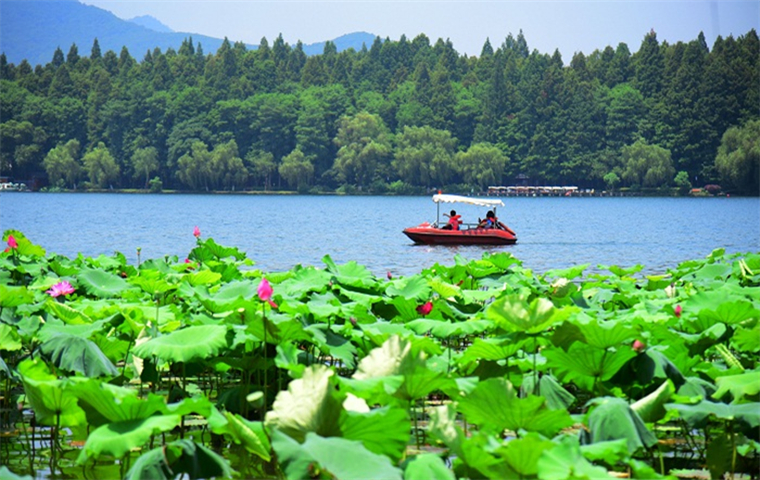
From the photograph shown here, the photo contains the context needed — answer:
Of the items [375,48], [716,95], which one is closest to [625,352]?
[716,95]

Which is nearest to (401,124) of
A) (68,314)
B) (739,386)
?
(68,314)

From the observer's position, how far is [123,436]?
2.89 meters

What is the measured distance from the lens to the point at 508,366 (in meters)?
4.07

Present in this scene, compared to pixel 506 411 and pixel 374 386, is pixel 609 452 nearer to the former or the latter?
pixel 506 411

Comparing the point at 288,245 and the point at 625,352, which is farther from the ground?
the point at 625,352

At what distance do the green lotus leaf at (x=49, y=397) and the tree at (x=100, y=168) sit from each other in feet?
263

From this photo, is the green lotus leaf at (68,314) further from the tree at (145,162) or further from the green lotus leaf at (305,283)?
the tree at (145,162)

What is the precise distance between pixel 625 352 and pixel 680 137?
80603 mm

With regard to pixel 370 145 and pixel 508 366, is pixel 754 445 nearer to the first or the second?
pixel 508 366

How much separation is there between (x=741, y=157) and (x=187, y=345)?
2735 inches

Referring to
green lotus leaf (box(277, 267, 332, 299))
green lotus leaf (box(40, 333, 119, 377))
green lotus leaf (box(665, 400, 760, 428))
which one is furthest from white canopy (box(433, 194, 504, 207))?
green lotus leaf (box(665, 400, 760, 428))

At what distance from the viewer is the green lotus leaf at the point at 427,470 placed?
106 inches

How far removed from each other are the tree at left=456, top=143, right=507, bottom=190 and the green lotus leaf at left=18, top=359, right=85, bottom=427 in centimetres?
7429

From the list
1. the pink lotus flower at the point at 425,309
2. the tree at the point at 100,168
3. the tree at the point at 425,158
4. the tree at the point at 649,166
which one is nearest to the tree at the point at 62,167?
the tree at the point at 100,168
